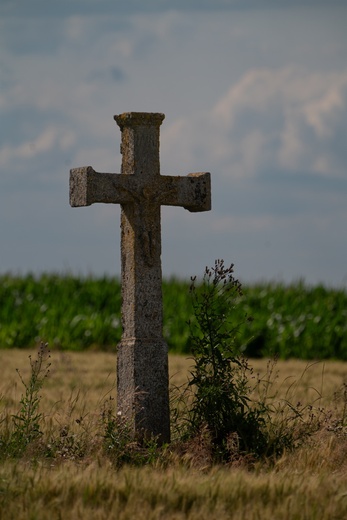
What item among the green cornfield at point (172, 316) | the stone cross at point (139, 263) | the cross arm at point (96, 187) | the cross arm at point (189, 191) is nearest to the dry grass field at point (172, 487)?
the stone cross at point (139, 263)

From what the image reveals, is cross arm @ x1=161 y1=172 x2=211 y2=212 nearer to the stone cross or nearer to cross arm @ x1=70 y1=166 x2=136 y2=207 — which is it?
the stone cross

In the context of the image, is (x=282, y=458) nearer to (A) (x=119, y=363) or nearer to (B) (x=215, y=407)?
(B) (x=215, y=407)

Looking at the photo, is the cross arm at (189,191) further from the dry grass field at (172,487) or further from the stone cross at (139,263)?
the dry grass field at (172,487)

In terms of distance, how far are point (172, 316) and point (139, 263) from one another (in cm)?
1275

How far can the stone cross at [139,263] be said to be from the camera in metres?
8.24

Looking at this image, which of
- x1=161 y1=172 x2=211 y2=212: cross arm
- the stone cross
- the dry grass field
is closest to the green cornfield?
x1=161 y1=172 x2=211 y2=212: cross arm

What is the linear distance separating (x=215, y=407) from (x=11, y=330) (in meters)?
13.7

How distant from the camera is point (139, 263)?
8.33 metres

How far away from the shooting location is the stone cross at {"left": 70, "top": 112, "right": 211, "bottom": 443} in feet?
27.0

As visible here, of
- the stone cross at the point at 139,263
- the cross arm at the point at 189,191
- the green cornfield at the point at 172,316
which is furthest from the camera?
the green cornfield at the point at 172,316

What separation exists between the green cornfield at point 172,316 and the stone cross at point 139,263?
36.2ft

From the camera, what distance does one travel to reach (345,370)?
17.5 meters

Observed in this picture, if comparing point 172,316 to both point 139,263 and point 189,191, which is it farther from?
point 139,263

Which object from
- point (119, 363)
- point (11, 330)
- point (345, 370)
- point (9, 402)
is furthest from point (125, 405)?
point (11, 330)
